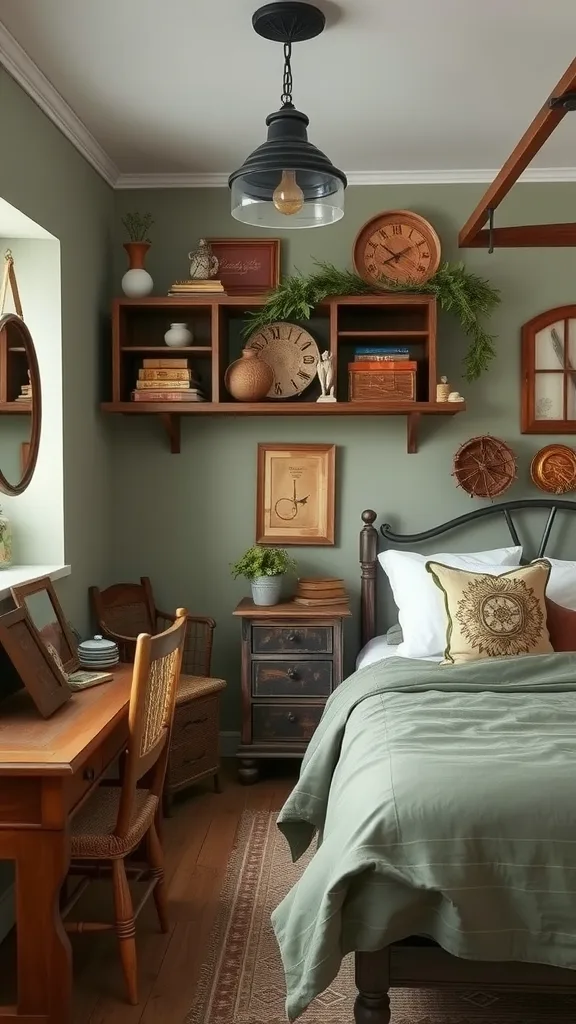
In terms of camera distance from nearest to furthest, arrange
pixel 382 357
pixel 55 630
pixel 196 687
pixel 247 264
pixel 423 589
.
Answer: pixel 55 630 → pixel 423 589 → pixel 196 687 → pixel 382 357 → pixel 247 264

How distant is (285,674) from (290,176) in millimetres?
2200

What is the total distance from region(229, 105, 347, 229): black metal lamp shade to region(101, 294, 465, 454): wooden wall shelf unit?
131 centimetres

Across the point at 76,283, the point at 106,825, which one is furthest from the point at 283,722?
the point at 76,283

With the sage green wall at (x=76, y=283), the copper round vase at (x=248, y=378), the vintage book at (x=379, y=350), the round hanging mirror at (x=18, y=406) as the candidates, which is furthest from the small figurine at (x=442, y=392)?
→ the round hanging mirror at (x=18, y=406)

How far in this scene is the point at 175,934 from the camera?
2.95 meters

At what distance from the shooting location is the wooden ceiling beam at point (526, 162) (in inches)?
103

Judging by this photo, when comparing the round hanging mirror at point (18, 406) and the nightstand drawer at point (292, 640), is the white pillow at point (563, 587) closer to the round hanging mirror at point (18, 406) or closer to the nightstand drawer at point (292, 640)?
the nightstand drawer at point (292, 640)

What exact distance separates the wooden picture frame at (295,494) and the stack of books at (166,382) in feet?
1.70

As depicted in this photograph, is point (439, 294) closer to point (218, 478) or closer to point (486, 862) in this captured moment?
point (218, 478)

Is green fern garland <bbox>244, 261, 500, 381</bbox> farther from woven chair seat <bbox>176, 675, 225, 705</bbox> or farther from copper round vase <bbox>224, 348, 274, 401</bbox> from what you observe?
woven chair seat <bbox>176, 675, 225, 705</bbox>

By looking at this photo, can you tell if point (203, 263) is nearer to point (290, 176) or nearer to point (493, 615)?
point (290, 176)

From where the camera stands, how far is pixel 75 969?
108 inches

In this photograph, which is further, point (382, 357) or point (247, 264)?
point (247, 264)

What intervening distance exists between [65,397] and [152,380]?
1.90 feet
